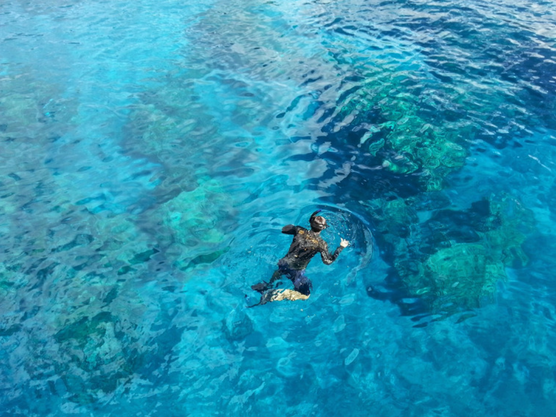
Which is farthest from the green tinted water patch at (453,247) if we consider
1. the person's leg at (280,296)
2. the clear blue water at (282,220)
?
the person's leg at (280,296)

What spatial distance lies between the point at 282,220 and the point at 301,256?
5.30ft

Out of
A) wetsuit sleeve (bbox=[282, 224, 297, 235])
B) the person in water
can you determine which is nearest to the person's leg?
the person in water

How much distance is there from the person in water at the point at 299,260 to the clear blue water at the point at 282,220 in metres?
0.33

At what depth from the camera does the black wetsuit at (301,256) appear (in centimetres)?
584

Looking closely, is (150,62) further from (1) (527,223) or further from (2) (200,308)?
Answer: (1) (527,223)

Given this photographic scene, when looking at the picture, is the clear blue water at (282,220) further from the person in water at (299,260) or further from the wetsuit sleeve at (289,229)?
the wetsuit sleeve at (289,229)

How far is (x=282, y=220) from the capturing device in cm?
738

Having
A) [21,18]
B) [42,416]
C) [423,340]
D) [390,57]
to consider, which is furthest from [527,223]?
[21,18]

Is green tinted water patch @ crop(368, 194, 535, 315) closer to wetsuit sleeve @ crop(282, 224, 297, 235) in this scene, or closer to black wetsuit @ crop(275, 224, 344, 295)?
black wetsuit @ crop(275, 224, 344, 295)

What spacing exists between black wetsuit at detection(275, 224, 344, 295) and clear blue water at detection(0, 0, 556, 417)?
0.45 m

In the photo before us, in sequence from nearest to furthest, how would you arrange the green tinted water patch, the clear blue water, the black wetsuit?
the clear blue water, the black wetsuit, the green tinted water patch

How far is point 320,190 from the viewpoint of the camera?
815cm

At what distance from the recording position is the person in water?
19.2ft

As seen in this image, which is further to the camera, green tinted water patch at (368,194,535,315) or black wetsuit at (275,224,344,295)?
green tinted water patch at (368,194,535,315)
